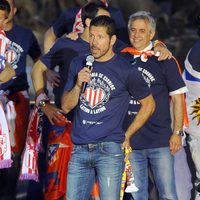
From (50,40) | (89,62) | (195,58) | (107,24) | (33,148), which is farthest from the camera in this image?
(50,40)

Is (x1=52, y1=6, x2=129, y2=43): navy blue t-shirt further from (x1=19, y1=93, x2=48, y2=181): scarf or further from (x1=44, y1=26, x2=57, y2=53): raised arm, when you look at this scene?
(x1=19, y1=93, x2=48, y2=181): scarf

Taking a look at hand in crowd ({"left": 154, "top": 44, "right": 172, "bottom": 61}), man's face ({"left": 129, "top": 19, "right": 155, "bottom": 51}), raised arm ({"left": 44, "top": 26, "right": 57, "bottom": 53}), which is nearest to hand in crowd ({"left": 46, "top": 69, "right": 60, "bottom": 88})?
raised arm ({"left": 44, "top": 26, "right": 57, "bottom": 53})

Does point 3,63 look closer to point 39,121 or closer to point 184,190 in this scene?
point 39,121

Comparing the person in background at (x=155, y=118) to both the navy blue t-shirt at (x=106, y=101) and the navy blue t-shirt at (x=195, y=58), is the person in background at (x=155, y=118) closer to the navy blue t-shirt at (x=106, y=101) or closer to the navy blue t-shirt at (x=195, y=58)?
the navy blue t-shirt at (x=195, y=58)

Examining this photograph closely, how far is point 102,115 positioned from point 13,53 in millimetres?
1996

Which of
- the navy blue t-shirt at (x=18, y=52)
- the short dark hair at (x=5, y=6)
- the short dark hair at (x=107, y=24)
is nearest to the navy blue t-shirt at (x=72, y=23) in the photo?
the navy blue t-shirt at (x=18, y=52)

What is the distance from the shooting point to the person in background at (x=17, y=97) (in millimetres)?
9312

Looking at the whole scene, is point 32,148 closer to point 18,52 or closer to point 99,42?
point 18,52

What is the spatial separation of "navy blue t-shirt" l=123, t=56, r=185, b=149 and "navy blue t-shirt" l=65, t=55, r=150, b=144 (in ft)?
1.91

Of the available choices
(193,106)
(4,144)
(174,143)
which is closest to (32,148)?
(4,144)

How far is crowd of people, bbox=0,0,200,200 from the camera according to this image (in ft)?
24.9

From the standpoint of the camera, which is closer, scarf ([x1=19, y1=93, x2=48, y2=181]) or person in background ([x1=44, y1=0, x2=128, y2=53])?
scarf ([x1=19, y1=93, x2=48, y2=181])

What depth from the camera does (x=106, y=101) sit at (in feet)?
24.9

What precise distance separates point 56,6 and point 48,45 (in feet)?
64.1
